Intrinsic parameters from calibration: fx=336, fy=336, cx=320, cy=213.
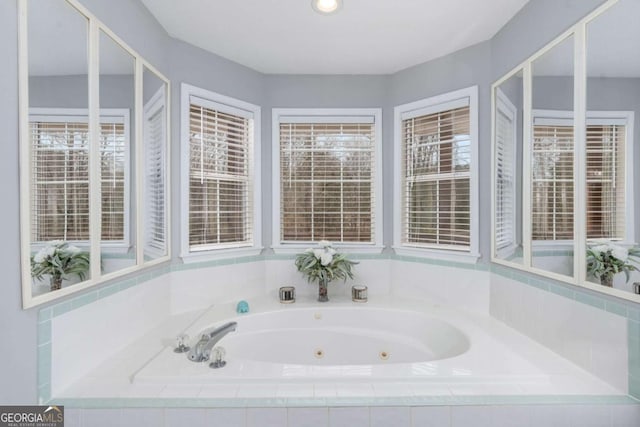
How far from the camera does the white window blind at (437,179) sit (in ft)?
8.14

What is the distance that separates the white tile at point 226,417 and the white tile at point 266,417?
24mm

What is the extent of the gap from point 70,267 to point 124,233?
385mm

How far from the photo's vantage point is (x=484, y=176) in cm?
235

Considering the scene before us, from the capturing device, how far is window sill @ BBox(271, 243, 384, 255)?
2.86 metres

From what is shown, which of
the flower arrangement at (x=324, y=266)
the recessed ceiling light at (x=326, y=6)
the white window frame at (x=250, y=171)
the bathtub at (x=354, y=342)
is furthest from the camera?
the flower arrangement at (x=324, y=266)

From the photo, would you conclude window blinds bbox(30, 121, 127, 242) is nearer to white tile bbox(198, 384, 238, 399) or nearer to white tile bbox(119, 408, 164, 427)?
white tile bbox(119, 408, 164, 427)

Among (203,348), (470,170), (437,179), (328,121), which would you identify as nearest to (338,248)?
(437,179)

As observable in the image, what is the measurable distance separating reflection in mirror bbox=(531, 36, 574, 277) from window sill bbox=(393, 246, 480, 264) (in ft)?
1.82

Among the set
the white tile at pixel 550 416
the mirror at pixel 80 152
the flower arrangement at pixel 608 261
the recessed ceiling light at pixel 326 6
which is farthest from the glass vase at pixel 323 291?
the recessed ceiling light at pixel 326 6

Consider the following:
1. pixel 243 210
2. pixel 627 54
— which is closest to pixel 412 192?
pixel 243 210

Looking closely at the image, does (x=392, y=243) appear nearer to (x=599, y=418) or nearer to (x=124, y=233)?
(x=599, y=418)

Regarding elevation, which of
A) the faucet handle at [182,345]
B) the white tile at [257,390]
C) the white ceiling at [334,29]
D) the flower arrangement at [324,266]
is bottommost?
the white tile at [257,390]

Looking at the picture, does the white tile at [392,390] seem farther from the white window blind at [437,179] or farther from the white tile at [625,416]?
the white window blind at [437,179]

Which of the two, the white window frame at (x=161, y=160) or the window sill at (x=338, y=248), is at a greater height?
the white window frame at (x=161, y=160)
